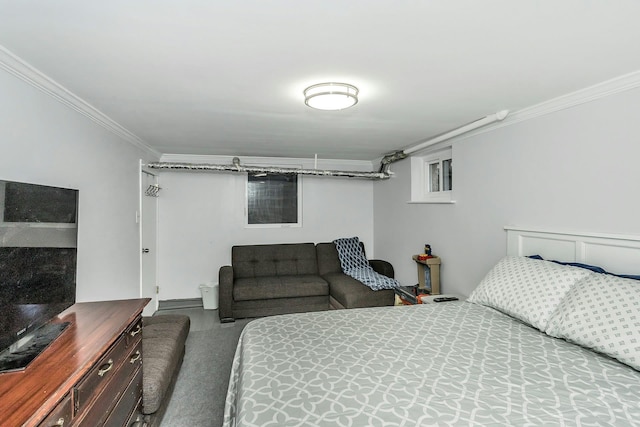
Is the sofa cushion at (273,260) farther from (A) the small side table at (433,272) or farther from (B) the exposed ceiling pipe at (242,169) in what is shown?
(A) the small side table at (433,272)

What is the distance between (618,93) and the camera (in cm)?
198

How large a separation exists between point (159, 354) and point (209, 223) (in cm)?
284

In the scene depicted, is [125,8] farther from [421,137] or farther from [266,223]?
[266,223]

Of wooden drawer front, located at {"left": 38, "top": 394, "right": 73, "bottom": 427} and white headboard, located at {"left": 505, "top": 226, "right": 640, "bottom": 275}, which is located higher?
white headboard, located at {"left": 505, "top": 226, "right": 640, "bottom": 275}

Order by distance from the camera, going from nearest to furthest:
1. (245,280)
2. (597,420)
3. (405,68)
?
(597,420), (405,68), (245,280)

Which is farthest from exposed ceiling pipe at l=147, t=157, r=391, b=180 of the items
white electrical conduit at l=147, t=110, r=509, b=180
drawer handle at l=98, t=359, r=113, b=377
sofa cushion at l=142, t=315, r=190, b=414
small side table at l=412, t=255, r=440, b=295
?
drawer handle at l=98, t=359, r=113, b=377

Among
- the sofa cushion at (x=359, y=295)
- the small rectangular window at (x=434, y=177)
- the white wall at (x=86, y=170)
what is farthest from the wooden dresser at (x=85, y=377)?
the small rectangular window at (x=434, y=177)

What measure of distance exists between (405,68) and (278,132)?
5.85 ft

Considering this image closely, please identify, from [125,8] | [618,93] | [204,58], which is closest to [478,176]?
[618,93]

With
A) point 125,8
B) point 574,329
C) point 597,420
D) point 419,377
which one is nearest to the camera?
point 597,420

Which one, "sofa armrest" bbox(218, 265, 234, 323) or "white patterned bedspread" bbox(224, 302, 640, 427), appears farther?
"sofa armrest" bbox(218, 265, 234, 323)

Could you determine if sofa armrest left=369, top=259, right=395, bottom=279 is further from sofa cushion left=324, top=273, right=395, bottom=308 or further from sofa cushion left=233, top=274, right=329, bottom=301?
sofa cushion left=233, top=274, right=329, bottom=301

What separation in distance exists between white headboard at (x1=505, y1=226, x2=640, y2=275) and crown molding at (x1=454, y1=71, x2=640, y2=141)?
35.1 inches

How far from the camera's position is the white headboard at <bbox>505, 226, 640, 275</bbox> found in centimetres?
191
